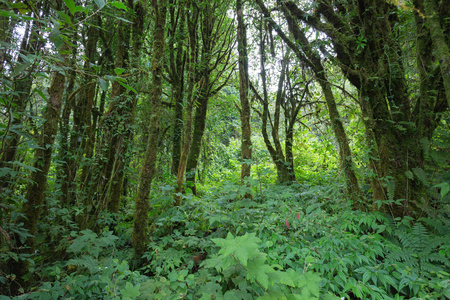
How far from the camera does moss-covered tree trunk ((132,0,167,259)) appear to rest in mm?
2873

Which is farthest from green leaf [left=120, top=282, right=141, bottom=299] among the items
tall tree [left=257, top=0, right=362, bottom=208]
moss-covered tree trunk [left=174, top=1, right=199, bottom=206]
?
tall tree [left=257, top=0, right=362, bottom=208]

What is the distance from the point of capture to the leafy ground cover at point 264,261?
5.79 ft

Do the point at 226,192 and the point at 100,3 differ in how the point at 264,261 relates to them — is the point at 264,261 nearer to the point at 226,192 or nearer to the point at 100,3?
the point at 100,3

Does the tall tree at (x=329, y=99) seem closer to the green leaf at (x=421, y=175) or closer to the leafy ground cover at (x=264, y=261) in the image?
the leafy ground cover at (x=264, y=261)

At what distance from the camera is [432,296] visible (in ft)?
6.47

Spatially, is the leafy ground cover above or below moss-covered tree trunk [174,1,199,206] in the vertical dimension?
below

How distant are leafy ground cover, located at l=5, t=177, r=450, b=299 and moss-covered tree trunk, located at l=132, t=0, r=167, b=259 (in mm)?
242

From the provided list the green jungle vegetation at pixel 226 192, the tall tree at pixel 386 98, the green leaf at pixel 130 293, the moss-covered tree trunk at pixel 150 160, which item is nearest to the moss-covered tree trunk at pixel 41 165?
the green jungle vegetation at pixel 226 192

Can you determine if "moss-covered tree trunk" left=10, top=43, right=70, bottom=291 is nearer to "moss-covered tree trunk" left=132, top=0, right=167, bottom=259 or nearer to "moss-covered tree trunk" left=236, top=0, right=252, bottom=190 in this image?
"moss-covered tree trunk" left=132, top=0, right=167, bottom=259

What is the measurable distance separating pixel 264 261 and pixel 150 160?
6.42ft

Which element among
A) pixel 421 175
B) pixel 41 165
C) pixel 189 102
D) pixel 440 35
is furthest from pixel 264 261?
pixel 440 35

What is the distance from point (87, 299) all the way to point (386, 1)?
579 centimetres

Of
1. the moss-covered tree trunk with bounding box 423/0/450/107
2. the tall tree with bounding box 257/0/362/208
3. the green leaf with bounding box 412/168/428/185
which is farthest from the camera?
the tall tree with bounding box 257/0/362/208

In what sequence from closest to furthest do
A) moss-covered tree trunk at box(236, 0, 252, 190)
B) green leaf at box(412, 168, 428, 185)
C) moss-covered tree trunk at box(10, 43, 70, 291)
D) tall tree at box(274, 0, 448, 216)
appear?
1. moss-covered tree trunk at box(10, 43, 70, 291)
2. green leaf at box(412, 168, 428, 185)
3. tall tree at box(274, 0, 448, 216)
4. moss-covered tree trunk at box(236, 0, 252, 190)
